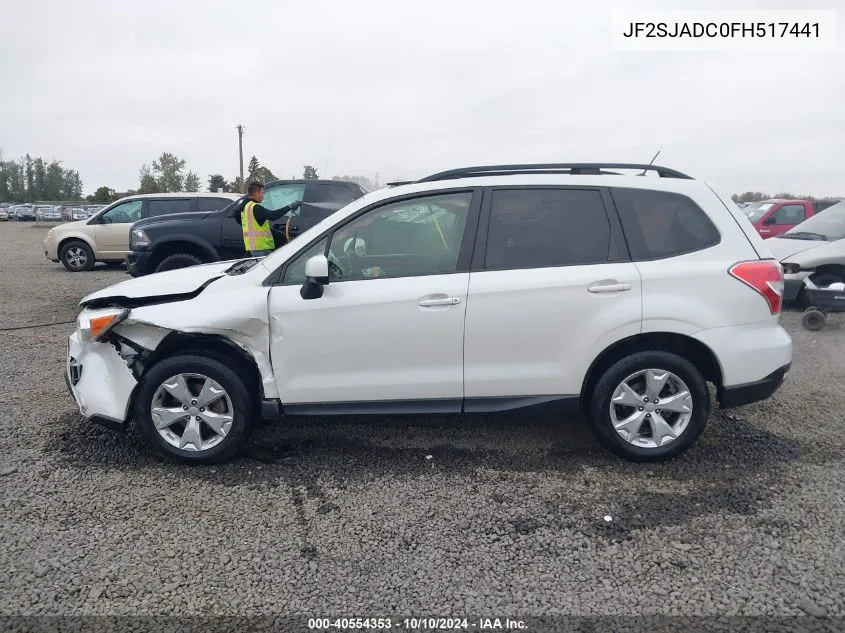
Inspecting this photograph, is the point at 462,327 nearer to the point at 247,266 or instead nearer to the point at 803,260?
the point at 247,266

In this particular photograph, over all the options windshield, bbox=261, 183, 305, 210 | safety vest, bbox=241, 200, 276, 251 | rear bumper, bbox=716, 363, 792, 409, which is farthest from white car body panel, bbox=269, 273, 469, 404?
windshield, bbox=261, 183, 305, 210

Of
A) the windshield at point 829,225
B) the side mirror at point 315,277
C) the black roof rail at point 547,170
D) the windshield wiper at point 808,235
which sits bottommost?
the side mirror at point 315,277

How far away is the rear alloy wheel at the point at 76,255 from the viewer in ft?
45.5

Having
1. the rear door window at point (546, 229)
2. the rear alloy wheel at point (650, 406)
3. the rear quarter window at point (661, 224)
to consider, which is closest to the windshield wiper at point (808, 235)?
the rear quarter window at point (661, 224)

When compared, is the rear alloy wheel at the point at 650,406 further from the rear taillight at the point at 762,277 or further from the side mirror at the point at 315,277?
the side mirror at the point at 315,277

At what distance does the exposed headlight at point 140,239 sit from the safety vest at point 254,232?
2.44 metres

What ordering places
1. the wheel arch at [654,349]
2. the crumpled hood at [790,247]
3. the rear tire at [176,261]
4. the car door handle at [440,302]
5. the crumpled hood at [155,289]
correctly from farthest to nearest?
the rear tire at [176,261] → the crumpled hood at [790,247] → the crumpled hood at [155,289] → the wheel arch at [654,349] → the car door handle at [440,302]

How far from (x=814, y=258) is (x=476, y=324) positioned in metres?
6.75

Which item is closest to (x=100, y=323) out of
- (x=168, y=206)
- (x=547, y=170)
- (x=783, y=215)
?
(x=547, y=170)

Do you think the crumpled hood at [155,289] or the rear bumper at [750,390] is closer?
the rear bumper at [750,390]

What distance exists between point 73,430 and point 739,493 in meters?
4.38

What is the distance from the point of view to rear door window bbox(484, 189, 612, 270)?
3.79 m

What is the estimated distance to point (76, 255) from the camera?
1394cm

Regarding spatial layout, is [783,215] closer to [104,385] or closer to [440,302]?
[440,302]
